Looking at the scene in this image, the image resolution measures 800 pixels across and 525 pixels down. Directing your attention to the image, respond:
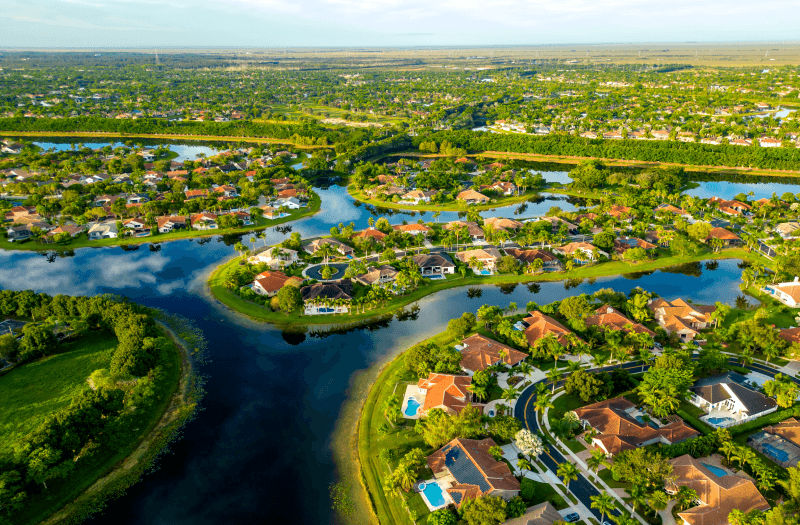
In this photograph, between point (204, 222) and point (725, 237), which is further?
point (204, 222)

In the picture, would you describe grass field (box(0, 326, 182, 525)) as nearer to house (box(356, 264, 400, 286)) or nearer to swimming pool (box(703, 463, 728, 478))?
house (box(356, 264, 400, 286))

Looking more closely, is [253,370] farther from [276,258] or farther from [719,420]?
[719,420]

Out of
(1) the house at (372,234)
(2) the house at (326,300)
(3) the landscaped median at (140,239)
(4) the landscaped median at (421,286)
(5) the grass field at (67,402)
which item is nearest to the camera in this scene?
(5) the grass field at (67,402)

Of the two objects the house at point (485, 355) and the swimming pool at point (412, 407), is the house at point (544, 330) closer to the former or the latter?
the house at point (485, 355)

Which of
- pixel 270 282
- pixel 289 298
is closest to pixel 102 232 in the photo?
pixel 270 282

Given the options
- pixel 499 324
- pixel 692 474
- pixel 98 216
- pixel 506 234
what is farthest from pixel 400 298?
pixel 98 216

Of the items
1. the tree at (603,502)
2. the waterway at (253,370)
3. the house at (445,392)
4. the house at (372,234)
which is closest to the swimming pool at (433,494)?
the waterway at (253,370)
